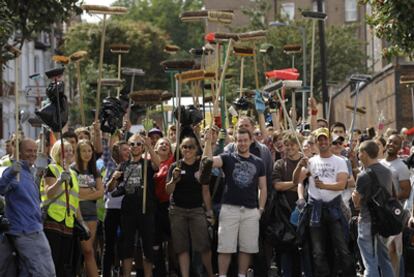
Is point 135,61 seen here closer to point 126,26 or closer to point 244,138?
point 126,26

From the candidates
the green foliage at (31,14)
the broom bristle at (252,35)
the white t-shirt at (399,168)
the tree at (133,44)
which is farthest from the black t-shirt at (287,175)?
the tree at (133,44)

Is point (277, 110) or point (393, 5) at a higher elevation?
point (393, 5)

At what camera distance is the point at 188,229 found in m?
15.8

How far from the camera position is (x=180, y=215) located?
15734mm

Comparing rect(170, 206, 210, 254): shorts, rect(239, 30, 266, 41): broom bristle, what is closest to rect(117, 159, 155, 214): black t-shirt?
rect(170, 206, 210, 254): shorts

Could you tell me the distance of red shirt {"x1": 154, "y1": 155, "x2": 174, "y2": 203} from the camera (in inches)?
639

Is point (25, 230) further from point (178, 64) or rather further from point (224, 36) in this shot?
point (224, 36)

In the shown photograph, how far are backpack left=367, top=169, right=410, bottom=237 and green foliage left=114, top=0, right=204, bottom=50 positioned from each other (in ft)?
319

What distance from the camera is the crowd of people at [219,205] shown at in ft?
47.0

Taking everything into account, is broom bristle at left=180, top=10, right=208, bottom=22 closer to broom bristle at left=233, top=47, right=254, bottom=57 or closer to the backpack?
broom bristle at left=233, top=47, right=254, bottom=57

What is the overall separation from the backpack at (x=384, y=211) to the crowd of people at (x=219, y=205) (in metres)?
0.04

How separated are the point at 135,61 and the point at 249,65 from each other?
18130 millimetres

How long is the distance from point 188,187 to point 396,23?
402 centimetres

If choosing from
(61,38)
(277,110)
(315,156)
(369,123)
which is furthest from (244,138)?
(61,38)
